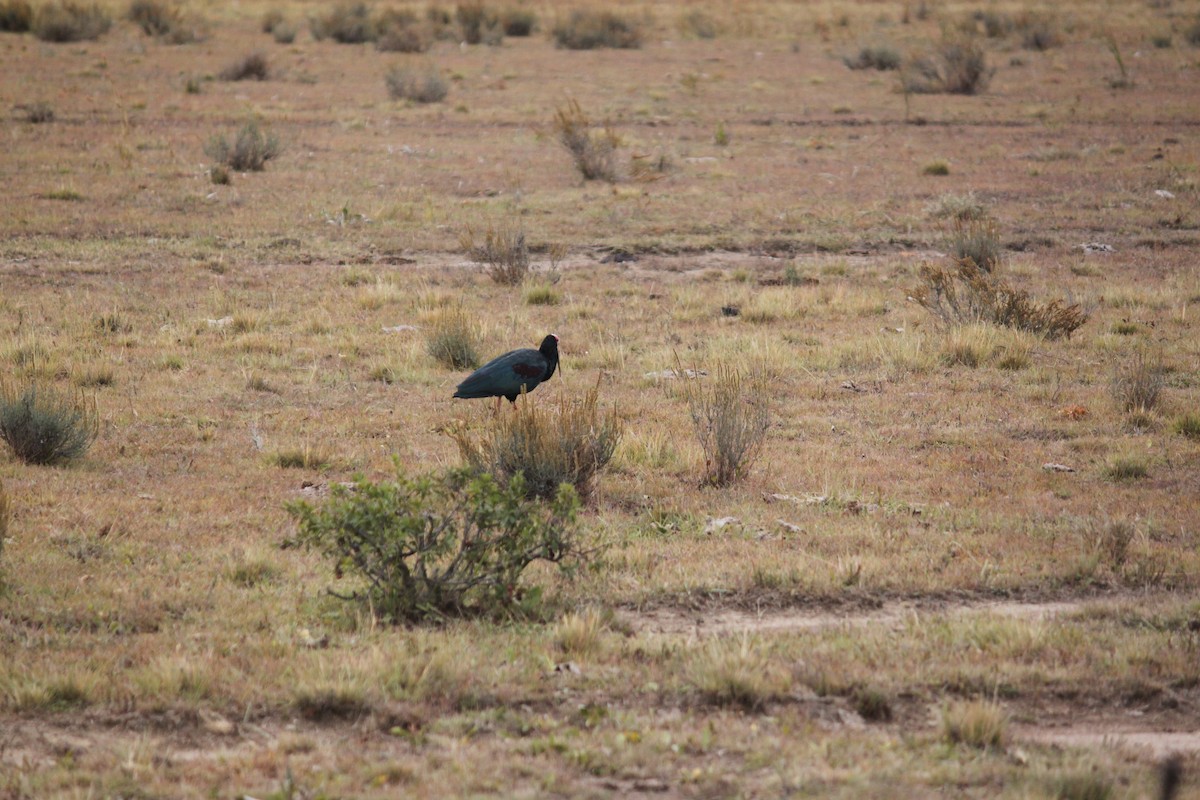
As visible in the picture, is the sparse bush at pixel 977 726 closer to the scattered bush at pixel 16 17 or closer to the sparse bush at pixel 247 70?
the sparse bush at pixel 247 70

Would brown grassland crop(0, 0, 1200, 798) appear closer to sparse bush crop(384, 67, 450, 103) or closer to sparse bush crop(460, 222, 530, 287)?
sparse bush crop(460, 222, 530, 287)

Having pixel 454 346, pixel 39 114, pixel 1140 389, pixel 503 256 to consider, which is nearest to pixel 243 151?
pixel 39 114

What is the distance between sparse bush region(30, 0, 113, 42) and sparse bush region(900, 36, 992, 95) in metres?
25.7

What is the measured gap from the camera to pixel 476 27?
147 feet

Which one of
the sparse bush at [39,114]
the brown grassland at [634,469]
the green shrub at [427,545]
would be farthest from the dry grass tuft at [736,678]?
the sparse bush at [39,114]

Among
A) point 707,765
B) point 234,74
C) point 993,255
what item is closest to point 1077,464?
point 707,765

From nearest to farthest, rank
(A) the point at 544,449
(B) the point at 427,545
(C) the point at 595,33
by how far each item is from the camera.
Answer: (B) the point at 427,545 < (A) the point at 544,449 < (C) the point at 595,33

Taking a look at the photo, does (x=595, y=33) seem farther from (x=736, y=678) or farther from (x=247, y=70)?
(x=736, y=678)

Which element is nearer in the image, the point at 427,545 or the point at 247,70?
the point at 427,545

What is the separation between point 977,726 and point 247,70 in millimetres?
31274

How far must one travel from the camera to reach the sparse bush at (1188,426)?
958cm

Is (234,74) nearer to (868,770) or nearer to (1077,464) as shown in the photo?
(1077,464)

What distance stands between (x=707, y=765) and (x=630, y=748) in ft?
1.04

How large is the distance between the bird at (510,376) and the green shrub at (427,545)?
98.1 inches
